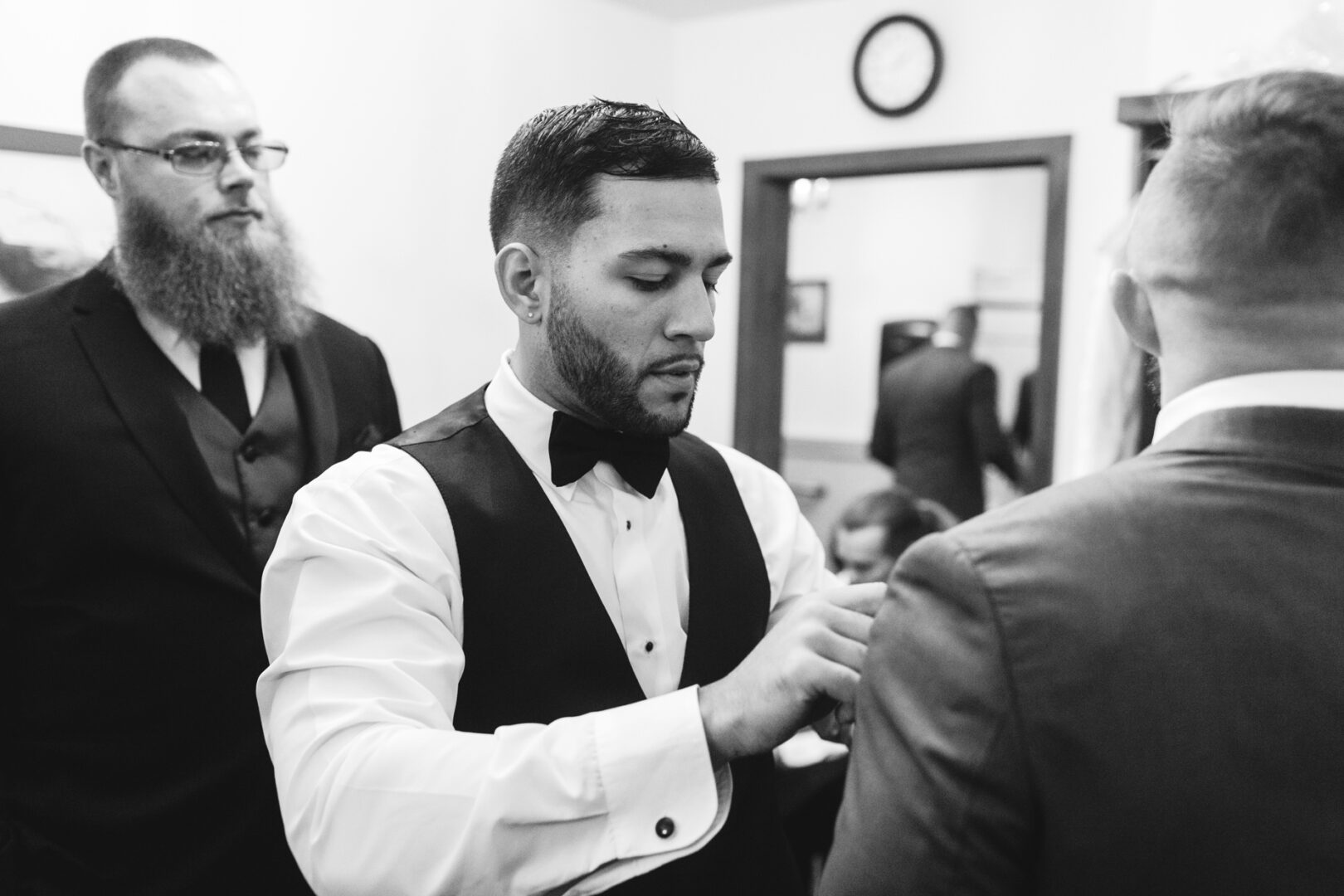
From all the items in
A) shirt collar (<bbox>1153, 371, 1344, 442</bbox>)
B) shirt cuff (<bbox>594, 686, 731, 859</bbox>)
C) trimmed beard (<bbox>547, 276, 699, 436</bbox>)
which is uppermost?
shirt collar (<bbox>1153, 371, 1344, 442</bbox>)

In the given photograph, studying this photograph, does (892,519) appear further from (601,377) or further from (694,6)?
(694,6)

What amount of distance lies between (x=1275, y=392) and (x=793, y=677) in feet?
1.44

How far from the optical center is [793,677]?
0.97m

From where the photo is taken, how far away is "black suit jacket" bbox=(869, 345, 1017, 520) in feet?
16.1

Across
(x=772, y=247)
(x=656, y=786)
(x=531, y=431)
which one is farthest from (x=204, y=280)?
(x=772, y=247)

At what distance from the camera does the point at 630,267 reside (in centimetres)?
120

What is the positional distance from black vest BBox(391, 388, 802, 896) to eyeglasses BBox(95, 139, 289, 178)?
2.98ft

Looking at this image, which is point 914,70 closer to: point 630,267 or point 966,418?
point 966,418

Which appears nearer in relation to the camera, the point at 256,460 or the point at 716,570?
the point at 716,570

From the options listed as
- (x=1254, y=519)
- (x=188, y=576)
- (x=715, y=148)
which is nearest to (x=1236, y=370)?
(x=1254, y=519)

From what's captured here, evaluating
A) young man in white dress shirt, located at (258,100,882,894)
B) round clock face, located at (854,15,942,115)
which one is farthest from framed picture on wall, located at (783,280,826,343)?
young man in white dress shirt, located at (258,100,882,894)

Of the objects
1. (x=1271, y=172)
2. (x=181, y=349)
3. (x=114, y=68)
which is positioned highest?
(x=114, y=68)

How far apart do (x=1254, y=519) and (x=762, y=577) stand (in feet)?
2.26

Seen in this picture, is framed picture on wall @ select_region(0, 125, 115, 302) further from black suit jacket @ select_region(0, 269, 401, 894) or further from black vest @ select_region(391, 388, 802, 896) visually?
black vest @ select_region(391, 388, 802, 896)
